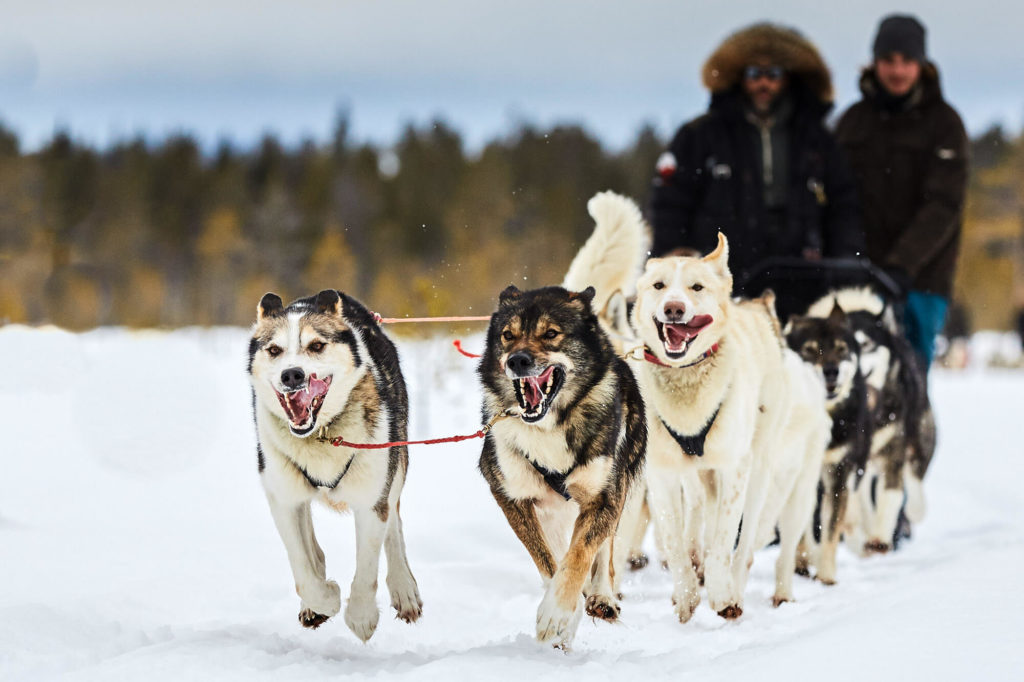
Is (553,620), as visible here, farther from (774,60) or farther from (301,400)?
(774,60)

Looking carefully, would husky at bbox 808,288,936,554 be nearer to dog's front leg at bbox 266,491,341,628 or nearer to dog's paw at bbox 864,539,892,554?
dog's paw at bbox 864,539,892,554

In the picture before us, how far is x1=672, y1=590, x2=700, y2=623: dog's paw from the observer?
3.76 m

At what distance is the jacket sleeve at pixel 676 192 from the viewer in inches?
201

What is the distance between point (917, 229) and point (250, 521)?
166 inches

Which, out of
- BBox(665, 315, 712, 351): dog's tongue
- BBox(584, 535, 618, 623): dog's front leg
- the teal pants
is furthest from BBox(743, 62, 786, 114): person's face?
BBox(584, 535, 618, 623): dog's front leg

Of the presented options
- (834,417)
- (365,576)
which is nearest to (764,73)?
(834,417)

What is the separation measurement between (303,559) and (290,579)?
3.31ft

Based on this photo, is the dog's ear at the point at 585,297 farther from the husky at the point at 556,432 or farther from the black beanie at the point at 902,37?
the black beanie at the point at 902,37

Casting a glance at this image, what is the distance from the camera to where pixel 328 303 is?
304 cm

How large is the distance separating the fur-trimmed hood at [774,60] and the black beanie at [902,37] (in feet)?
3.89

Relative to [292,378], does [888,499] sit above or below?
below

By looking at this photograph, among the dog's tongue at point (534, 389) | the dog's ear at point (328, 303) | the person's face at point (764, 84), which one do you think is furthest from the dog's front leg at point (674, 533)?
the person's face at point (764, 84)

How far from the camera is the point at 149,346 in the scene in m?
6.59

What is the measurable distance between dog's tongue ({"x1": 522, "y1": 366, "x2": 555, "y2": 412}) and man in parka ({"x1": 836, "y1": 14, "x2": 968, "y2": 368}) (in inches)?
153
